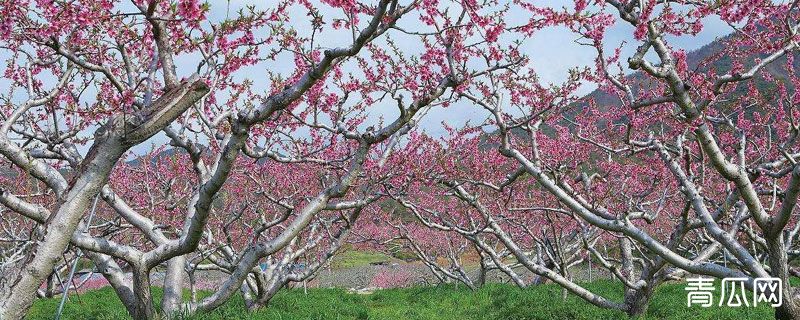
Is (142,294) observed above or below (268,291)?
below

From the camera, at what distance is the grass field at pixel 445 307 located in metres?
9.29

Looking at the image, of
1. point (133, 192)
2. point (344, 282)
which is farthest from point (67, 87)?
point (344, 282)

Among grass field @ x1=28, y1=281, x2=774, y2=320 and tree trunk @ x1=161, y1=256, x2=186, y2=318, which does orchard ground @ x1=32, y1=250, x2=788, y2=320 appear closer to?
grass field @ x1=28, y1=281, x2=774, y2=320

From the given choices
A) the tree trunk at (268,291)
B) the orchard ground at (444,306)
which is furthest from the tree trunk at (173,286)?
the tree trunk at (268,291)

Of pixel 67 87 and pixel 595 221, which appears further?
pixel 67 87

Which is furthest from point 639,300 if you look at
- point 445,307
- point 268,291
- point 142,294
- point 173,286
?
point 142,294

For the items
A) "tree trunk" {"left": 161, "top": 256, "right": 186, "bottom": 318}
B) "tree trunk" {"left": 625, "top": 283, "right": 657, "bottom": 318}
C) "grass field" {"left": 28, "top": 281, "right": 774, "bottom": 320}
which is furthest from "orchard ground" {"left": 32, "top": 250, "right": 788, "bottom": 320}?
"tree trunk" {"left": 161, "top": 256, "right": 186, "bottom": 318}

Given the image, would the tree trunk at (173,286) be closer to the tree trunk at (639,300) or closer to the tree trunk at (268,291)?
the tree trunk at (268,291)

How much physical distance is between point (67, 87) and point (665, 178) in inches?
380

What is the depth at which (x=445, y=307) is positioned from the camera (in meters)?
12.7

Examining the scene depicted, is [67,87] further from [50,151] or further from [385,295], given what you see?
[385,295]

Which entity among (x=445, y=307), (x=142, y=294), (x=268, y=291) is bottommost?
(x=142, y=294)

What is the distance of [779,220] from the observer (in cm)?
511

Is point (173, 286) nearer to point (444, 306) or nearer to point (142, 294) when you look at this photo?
point (142, 294)
